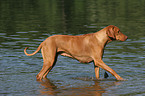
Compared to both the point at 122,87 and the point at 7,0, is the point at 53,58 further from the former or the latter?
the point at 7,0

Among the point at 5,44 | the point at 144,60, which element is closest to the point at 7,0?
the point at 5,44

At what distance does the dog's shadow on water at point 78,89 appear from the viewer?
11117 mm

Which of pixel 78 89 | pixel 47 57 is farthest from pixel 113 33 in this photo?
pixel 78 89

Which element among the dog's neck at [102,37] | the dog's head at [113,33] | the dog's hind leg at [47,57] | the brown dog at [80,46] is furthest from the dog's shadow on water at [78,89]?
the dog's head at [113,33]

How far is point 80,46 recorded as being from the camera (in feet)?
42.5

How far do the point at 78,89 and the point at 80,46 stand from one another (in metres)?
1.79

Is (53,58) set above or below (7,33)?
above

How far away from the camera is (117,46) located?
1911cm

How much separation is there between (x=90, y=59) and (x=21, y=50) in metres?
5.94

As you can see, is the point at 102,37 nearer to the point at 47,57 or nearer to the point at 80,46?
the point at 80,46

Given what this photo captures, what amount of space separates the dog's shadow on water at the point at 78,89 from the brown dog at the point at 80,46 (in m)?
0.43

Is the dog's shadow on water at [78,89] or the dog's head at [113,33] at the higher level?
the dog's head at [113,33]

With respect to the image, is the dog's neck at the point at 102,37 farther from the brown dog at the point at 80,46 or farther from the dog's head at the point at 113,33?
the dog's head at the point at 113,33

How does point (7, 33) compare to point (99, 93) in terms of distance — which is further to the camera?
point (7, 33)
